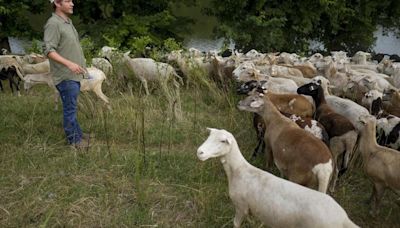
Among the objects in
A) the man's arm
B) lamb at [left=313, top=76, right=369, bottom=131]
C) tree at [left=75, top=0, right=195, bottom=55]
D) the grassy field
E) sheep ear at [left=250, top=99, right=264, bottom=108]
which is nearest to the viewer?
the grassy field

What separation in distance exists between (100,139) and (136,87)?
335 centimetres

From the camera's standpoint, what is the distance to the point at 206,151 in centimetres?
397

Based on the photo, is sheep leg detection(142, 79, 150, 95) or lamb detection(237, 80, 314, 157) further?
sheep leg detection(142, 79, 150, 95)

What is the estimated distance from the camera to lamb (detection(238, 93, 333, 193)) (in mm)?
4332

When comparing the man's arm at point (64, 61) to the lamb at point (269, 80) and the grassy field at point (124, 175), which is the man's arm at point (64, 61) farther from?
the lamb at point (269, 80)

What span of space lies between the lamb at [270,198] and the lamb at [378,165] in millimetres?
1443

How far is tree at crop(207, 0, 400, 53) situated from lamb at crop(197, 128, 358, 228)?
41.6 ft

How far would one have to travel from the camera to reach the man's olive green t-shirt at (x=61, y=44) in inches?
213

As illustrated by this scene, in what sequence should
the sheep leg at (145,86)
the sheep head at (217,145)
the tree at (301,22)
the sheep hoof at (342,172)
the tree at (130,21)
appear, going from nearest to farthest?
the sheep head at (217,145) < the sheep hoof at (342,172) < the sheep leg at (145,86) < the tree at (130,21) < the tree at (301,22)

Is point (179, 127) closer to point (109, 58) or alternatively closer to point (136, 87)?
point (136, 87)

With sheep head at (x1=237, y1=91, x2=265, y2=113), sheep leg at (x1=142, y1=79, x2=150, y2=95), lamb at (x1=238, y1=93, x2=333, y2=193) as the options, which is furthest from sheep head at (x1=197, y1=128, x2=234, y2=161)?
sheep leg at (x1=142, y1=79, x2=150, y2=95)

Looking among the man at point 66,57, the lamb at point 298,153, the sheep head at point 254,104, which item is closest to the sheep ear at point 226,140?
the lamb at point 298,153

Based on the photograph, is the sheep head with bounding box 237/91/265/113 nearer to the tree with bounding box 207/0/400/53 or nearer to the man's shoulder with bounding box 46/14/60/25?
the man's shoulder with bounding box 46/14/60/25

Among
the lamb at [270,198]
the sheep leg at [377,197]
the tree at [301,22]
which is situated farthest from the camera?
the tree at [301,22]
